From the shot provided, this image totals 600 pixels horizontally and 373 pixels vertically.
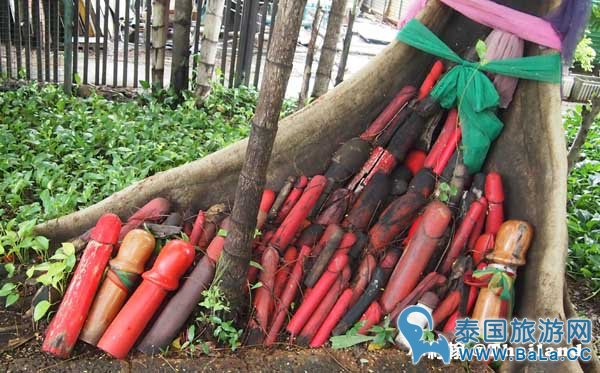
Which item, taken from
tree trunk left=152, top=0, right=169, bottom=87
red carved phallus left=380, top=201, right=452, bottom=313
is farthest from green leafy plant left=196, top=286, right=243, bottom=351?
tree trunk left=152, top=0, right=169, bottom=87

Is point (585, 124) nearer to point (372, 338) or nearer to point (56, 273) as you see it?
point (372, 338)

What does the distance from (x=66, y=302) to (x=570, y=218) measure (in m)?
3.70

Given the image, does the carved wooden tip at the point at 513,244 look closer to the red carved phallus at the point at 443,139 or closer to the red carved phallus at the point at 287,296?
the red carved phallus at the point at 443,139

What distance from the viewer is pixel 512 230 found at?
2783 mm

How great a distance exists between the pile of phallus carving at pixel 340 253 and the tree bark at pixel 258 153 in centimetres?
17

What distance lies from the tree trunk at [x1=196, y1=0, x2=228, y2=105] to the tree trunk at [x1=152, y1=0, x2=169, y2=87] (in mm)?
440

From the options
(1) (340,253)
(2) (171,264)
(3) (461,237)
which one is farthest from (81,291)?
(3) (461,237)

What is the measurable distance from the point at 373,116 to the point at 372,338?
1.44 meters

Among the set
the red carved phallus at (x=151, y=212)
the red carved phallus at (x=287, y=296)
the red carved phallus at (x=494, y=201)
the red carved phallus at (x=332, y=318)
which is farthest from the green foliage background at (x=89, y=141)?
the red carved phallus at (x=494, y=201)

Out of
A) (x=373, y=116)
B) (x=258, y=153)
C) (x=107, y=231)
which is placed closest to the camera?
(x=258, y=153)

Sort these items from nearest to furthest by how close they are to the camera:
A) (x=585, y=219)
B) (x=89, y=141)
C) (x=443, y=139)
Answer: (x=443, y=139) < (x=585, y=219) < (x=89, y=141)

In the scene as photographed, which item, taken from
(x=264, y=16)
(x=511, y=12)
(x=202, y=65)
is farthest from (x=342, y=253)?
(x=264, y=16)

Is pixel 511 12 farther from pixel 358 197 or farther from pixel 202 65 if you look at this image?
pixel 202 65

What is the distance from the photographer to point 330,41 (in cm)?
529
